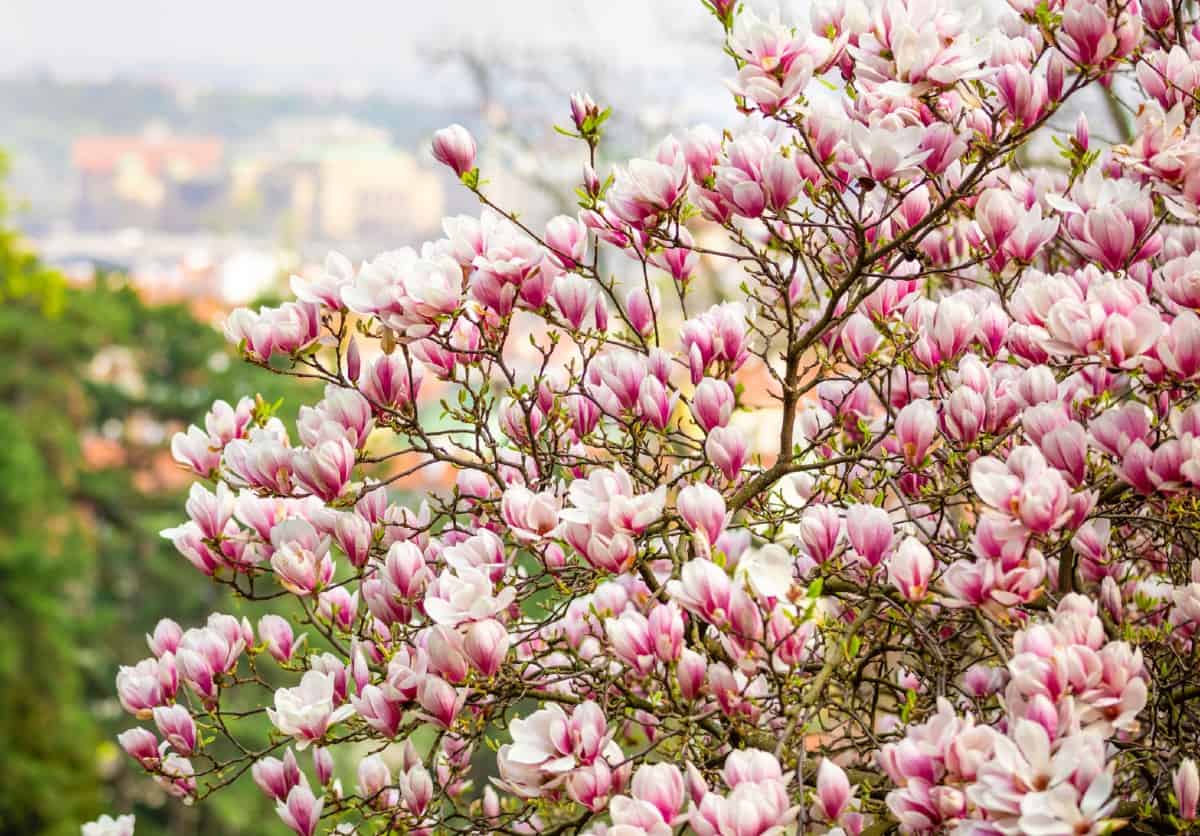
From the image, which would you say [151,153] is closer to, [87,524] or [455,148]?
[87,524]

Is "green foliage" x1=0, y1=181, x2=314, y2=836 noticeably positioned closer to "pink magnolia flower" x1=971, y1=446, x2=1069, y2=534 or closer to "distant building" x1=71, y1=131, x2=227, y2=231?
"pink magnolia flower" x1=971, y1=446, x2=1069, y2=534

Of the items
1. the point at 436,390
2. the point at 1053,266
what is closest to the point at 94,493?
the point at 436,390

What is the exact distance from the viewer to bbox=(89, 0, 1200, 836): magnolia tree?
1.01m

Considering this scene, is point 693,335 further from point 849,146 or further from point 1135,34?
point 1135,34

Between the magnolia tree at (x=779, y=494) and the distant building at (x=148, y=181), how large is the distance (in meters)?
24.4

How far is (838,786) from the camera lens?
40.8 inches

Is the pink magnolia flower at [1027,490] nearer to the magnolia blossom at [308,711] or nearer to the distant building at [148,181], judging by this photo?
the magnolia blossom at [308,711]

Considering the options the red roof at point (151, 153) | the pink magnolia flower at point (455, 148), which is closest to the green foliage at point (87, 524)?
the pink magnolia flower at point (455, 148)

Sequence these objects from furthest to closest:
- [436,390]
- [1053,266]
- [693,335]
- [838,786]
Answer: [436,390], [1053,266], [693,335], [838,786]

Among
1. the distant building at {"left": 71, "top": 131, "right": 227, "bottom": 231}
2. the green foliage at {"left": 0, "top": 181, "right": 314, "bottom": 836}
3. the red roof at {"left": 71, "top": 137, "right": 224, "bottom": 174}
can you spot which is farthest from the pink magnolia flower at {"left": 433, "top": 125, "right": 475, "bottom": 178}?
the red roof at {"left": 71, "top": 137, "right": 224, "bottom": 174}

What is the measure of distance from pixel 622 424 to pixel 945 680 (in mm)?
417

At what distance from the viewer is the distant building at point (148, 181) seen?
81.7 ft

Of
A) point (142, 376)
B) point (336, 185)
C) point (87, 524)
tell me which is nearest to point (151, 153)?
point (336, 185)

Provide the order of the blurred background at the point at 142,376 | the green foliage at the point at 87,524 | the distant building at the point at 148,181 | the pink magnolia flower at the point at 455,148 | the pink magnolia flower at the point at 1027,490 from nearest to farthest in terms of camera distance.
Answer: the pink magnolia flower at the point at 1027,490, the pink magnolia flower at the point at 455,148, the blurred background at the point at 142,376, the green foliage at the point at 87,524, the distant building at the point at 148,181
